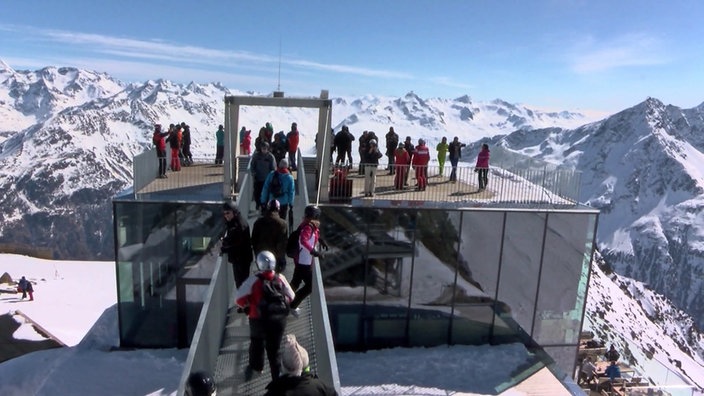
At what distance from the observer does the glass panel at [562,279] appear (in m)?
18.0

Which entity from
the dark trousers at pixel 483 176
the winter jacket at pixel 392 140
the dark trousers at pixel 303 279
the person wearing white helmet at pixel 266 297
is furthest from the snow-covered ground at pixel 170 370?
the person wearing white helmet at pixel 266 297

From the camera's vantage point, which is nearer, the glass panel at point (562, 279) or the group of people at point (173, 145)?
the glass panel at point (562, 279)

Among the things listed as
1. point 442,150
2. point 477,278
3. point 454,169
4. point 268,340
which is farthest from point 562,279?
point 268,340

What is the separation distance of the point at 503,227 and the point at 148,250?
37.1 feet

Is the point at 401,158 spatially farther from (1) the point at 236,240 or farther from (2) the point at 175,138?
(1) the point at 236,240

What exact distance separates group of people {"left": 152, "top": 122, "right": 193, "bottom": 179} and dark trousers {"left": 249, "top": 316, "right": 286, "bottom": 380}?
→ 41.3ft

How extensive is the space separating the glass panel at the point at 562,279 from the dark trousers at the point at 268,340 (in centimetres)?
1291

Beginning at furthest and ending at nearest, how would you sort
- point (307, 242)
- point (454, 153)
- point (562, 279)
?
1. point (454, 153)
2. point (562, 279)
3. point (307, 242)

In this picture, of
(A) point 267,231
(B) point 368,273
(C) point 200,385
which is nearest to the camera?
(C) point 200,385

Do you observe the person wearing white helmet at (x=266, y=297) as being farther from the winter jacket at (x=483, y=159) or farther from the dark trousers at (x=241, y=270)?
the winter jacket at (x=483, y=159)

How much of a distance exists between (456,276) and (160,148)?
37.0ft

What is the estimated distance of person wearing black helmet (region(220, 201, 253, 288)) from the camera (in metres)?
8.44

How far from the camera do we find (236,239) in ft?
27.8

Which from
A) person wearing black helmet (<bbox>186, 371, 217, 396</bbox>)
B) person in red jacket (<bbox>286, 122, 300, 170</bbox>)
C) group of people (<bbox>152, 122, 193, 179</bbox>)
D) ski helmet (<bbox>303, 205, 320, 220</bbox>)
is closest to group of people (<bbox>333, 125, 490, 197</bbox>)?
person in red jacket (<bbox>286, 122, 300, 170</bbox>)
